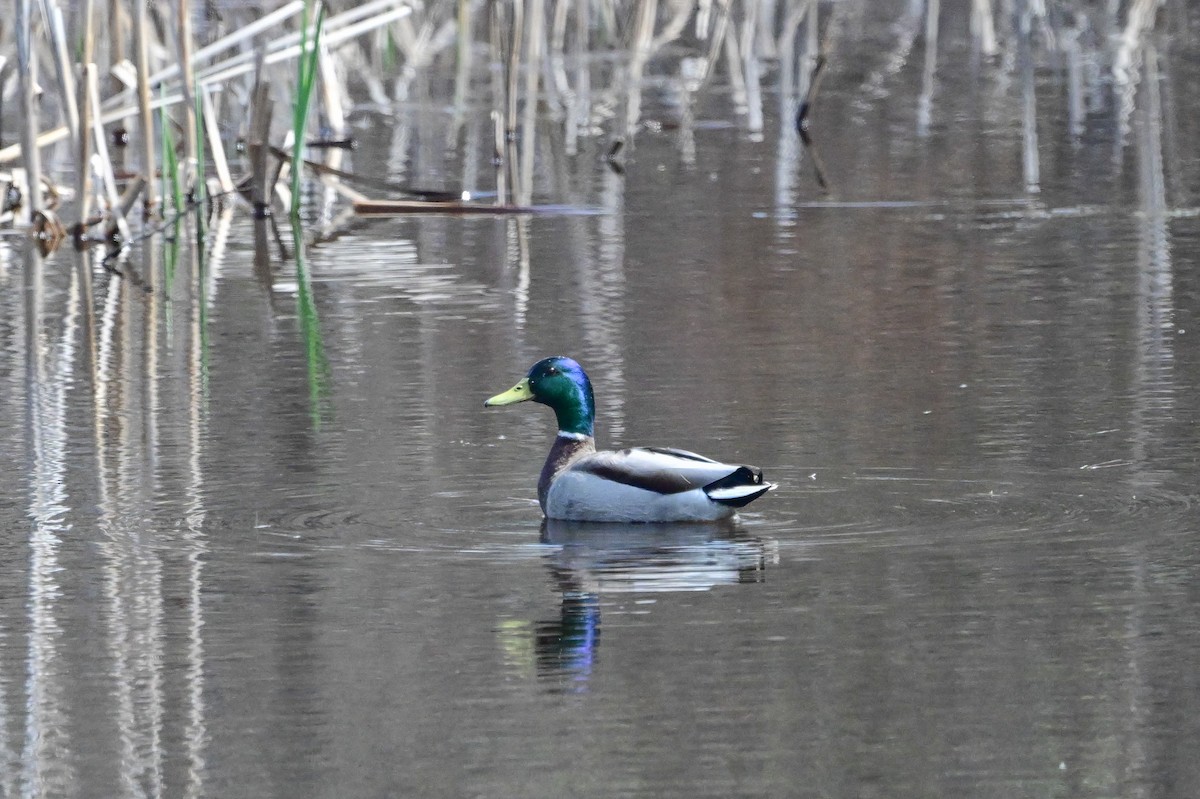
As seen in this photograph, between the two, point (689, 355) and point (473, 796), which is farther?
point (689, 355)

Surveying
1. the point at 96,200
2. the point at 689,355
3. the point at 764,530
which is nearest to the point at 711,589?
the point at 764,530

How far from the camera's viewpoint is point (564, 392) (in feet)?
24.0

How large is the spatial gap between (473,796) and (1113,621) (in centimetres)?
179

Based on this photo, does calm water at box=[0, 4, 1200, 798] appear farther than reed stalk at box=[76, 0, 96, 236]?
No

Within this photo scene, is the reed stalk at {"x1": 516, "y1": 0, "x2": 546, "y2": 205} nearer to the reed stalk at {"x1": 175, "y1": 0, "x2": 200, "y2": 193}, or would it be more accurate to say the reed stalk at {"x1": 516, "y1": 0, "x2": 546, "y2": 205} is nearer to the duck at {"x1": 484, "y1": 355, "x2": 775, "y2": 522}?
the reed stalk at {"x1": 175, "y1": 0, "x2": 200, "y2": 193}

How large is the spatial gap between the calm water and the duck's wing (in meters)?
0.14

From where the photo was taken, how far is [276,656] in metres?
5.35

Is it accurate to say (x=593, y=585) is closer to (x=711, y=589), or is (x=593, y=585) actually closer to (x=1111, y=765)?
(x=711, y=589)

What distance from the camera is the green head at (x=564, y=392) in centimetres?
728

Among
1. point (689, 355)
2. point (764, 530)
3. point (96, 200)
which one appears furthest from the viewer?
point (96, 200)

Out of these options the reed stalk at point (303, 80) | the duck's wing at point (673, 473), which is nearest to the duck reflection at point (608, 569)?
the duck's wing at point (673, 473)

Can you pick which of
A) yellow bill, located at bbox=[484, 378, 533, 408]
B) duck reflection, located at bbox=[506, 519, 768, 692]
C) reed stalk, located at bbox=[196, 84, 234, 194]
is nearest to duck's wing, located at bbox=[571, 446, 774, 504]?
duck reflection, located at bbox=[506, 519, 768, 692]

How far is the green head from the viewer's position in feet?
23.9

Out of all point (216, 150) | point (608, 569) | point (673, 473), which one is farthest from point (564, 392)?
point (216, 150)
